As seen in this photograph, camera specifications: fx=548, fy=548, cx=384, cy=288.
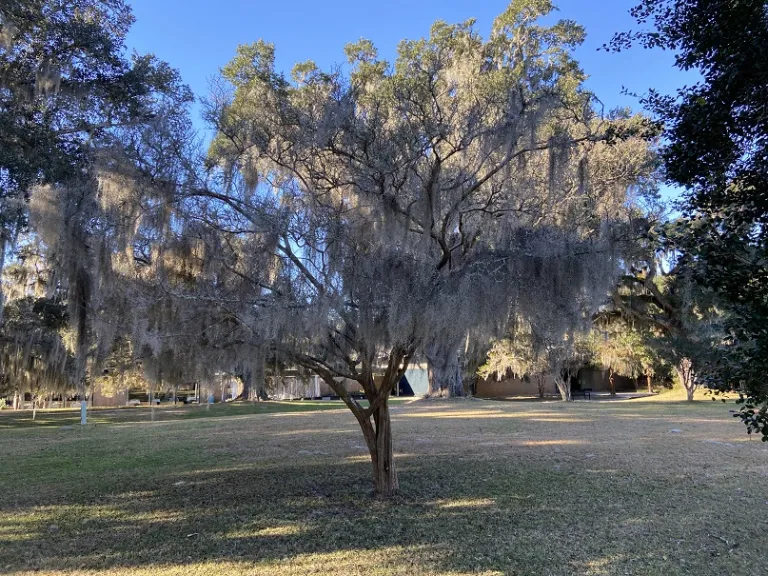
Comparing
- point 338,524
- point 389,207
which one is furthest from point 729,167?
point 338,524

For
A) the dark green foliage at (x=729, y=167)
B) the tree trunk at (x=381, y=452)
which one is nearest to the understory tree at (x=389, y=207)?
the tree trunk at (x=381, y=452)

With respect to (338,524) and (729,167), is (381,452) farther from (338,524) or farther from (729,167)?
(729,167)

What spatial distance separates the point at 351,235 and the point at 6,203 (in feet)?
11.8

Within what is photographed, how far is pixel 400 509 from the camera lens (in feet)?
19.5

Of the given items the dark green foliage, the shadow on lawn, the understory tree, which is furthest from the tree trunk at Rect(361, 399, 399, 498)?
the dark green foliage

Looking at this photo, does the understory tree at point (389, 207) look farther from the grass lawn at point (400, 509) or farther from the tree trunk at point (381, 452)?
the grass lawn at point (400, 509)

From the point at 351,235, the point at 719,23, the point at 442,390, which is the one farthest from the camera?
the point at 442,390

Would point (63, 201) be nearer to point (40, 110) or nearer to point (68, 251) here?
point (68, 251)

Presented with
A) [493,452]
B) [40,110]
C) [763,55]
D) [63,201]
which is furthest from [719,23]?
[493,452]

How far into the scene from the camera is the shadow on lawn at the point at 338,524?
4.51 meters

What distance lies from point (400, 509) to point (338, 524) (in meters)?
0.81

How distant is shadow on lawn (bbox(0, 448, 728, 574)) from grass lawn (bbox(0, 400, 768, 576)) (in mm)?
25

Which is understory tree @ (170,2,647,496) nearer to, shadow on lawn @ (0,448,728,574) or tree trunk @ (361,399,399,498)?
tree trunk @ (361,399,399,498)

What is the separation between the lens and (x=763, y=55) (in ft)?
7.97
